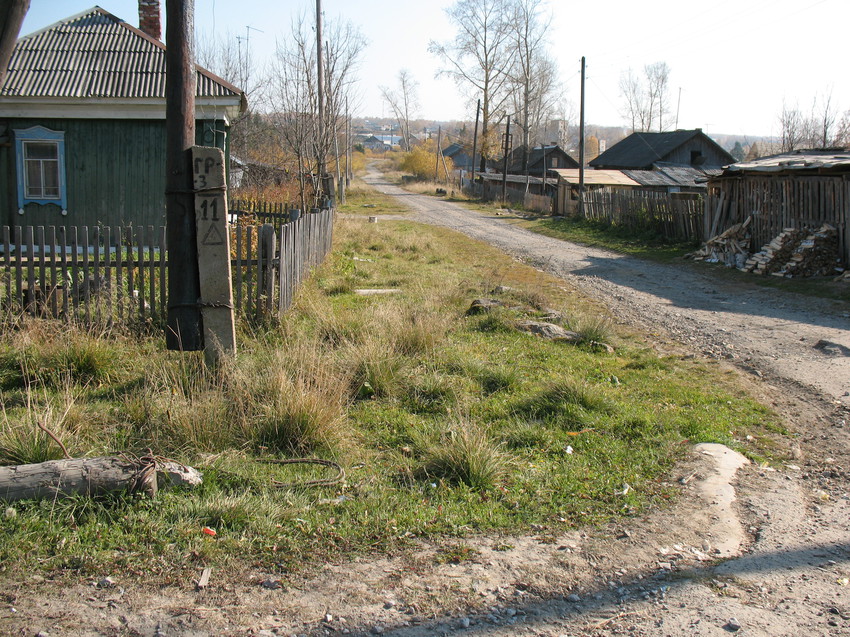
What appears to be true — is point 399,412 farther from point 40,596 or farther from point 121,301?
point 121,301

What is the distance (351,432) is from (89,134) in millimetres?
11768

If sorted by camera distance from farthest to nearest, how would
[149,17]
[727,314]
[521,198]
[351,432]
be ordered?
[521,198] → [149,17] → [727,314] → [351,432]

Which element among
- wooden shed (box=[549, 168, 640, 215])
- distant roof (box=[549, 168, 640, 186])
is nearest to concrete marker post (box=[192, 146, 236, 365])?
wooden shed (box=[549, 168, 640, 215])

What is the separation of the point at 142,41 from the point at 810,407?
14.7m

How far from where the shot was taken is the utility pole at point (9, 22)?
4793 millimetres

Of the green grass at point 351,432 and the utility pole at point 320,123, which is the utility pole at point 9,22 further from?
the utility pole at point 320,123

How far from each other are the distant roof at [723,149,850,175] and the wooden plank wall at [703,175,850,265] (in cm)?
31

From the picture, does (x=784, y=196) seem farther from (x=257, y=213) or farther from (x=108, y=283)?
(x=108, y=283)

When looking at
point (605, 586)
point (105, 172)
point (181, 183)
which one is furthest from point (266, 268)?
point (105, 172)

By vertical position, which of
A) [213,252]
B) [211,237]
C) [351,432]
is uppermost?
[211,237]

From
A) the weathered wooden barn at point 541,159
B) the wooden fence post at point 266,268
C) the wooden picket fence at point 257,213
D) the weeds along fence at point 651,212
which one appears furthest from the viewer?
the weathered wooden barn at point 541,159

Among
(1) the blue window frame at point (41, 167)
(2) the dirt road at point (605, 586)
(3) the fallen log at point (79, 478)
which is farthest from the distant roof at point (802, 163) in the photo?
(1) the blue window frame at point (41, 167)

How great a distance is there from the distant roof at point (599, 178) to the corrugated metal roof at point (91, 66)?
22976 mm

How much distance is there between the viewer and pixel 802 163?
48.6 ft
